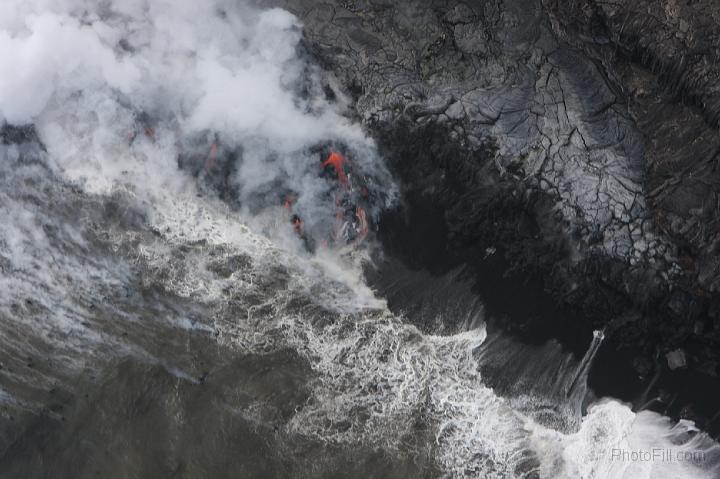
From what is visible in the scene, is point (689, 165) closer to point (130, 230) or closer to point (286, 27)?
point (286, 27)

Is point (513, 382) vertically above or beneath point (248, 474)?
above

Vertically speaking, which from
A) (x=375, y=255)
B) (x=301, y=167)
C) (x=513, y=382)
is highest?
(x=301, y=167)

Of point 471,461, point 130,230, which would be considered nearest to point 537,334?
point 471,461

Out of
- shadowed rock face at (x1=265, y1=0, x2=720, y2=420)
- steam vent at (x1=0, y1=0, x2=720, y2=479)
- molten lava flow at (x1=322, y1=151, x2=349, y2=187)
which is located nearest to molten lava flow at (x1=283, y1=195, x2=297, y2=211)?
steam vent at (x1=0, y1=0, x2=720, y2=479)

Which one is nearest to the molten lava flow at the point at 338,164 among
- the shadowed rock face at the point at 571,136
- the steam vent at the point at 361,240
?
the steam vent at the point at 361,240

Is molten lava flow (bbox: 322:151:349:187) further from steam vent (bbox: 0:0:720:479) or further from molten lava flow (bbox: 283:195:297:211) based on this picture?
molten lava flow (bbox: 283:195:297:211)

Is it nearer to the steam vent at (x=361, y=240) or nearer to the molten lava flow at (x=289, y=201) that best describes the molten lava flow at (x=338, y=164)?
the steam vent at (x=361, y=240)

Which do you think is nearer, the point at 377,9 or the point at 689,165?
the point at 689,165
